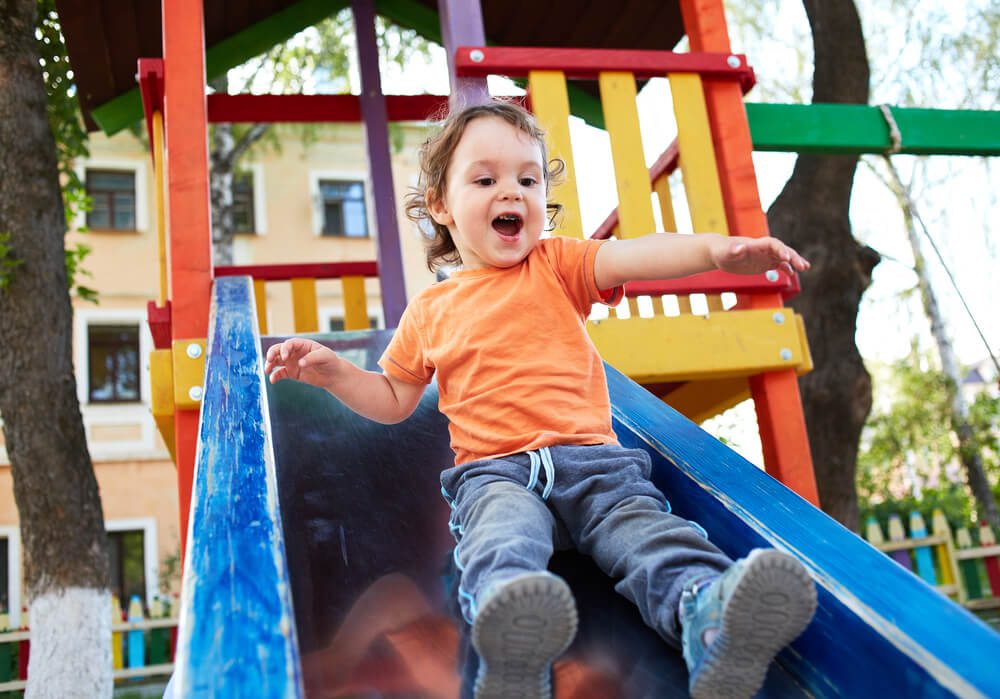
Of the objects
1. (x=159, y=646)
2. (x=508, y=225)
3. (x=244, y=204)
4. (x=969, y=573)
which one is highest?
(x=244, y=204)

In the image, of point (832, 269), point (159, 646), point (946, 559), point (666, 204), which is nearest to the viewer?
point (666, 204)

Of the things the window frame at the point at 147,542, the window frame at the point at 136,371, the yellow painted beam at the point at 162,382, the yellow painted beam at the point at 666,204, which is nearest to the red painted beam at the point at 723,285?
the yellow painted beam at the point at 666,204

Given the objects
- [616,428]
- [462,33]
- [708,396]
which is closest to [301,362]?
[616,428]

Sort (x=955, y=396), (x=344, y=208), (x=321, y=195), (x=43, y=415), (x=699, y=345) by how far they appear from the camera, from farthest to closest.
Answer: (x=344, y=208) → (x=321, y=195) → (x=955, y=396) → (x=43, y=415) → (x=699, y=345)

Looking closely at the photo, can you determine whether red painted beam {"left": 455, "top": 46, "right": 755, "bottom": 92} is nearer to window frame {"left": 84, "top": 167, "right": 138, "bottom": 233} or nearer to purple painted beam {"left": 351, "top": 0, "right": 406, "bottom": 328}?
purple painted beam {"left": 351, "top": 0, "right": 406, "bottom": 328}

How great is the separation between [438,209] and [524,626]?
1.18m

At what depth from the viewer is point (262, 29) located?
5633mm

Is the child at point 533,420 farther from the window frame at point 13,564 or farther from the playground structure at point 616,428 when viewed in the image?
the window frame at point 13,564

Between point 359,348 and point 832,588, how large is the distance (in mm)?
2041

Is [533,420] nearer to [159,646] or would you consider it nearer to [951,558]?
[951,558]

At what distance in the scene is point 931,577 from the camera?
841 centimetres

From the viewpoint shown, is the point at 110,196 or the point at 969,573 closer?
the point at 969,573

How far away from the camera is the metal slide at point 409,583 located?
3.63 feet

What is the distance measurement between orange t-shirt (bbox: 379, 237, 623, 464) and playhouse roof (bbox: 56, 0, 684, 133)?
3686mm
